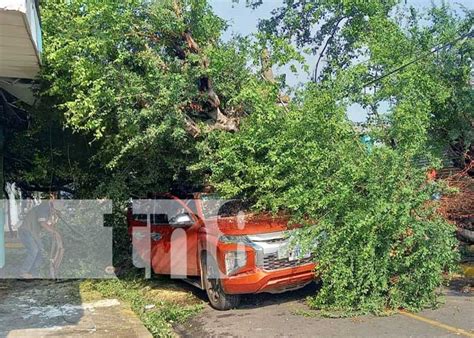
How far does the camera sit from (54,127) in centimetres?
1215

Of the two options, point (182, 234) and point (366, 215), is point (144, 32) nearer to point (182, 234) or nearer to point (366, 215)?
point (182, 234)

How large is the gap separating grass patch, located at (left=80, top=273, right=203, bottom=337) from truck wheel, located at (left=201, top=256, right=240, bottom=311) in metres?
0.31

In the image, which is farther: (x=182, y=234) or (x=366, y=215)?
(x=182, y=234)

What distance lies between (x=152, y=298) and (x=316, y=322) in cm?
347

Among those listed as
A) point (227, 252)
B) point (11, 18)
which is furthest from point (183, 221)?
point (11, 18)

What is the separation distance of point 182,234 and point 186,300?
3.58 feet

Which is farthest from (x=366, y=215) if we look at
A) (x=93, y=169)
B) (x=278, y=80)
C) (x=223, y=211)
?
(x=93, y=169)

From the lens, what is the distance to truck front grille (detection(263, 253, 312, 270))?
294 inches

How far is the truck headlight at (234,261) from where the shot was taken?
7.50m

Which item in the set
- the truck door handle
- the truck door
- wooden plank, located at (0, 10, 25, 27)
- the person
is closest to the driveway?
the truck door

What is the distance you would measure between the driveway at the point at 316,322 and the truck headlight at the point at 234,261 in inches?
27.3

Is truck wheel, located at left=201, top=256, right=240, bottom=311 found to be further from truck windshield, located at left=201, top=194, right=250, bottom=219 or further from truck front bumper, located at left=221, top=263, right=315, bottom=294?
truck windshield, located at left=201, top=194, right=250, bottom=219

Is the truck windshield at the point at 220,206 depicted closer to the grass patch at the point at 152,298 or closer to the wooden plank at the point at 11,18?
the grass patch at the point at 152,298

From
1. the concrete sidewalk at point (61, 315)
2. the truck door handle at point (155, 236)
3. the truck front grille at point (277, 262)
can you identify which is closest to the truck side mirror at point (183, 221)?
the truck door handle at point (155, 236)
